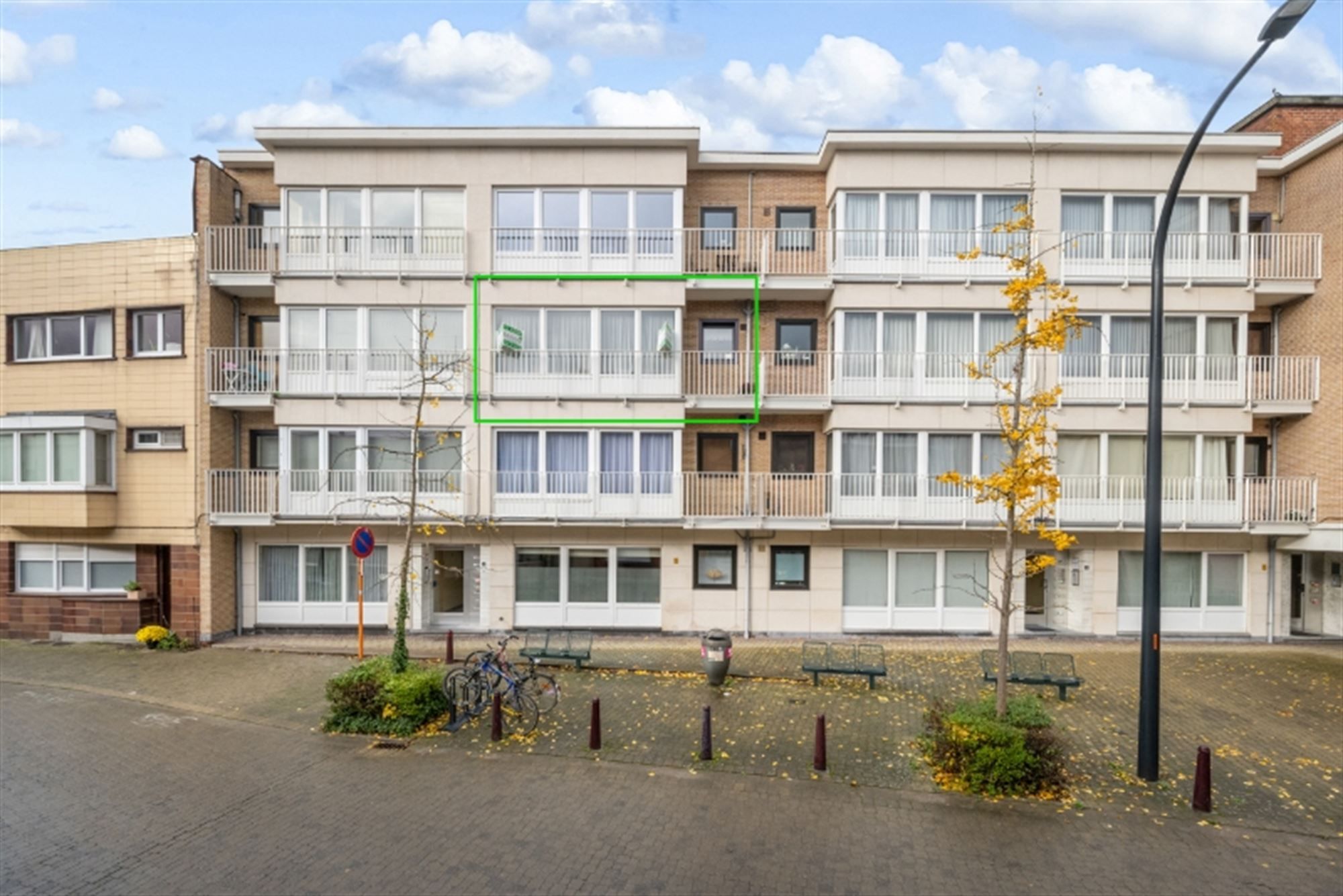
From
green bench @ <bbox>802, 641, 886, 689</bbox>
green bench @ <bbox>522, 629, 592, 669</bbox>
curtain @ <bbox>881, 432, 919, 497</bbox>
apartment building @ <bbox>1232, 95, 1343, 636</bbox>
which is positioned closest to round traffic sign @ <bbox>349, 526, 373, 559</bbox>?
green bench @ <bbox>522, 629, 592, 669</bbox>

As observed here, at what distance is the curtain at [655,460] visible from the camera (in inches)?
725

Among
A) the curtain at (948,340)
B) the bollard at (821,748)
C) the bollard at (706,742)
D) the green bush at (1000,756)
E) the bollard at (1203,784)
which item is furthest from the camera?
the curtain at (948,340)

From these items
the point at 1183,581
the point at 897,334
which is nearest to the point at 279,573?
the point at 897,334

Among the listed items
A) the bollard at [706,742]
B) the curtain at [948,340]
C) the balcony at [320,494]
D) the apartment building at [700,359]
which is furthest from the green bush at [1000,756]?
the balcony at [320,494]

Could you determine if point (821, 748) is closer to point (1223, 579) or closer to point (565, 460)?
point (565, 460)

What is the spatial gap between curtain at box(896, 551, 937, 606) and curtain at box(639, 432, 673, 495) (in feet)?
20.0

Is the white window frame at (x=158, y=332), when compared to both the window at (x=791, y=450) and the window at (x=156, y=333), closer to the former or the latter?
the window at (x=156, y=333)

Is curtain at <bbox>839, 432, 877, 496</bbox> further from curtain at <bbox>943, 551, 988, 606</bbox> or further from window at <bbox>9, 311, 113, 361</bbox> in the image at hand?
window at <bbox>9, 311, 113, 361</bbox>

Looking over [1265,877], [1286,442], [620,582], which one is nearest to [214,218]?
[620,582]

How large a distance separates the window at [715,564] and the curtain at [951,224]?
884cm

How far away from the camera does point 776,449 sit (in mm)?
19531

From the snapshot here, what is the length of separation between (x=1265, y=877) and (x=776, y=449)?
13.2 meters

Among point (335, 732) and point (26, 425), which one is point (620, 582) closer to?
point (335, 732)

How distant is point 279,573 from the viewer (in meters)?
19.2
